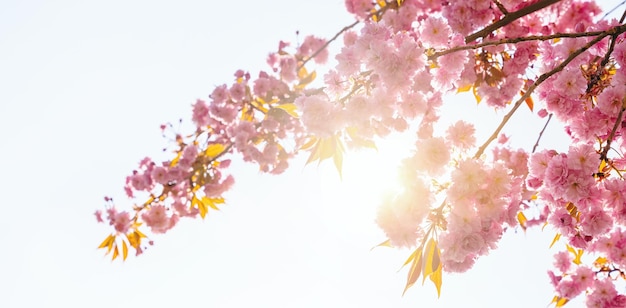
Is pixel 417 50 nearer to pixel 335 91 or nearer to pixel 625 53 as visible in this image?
pixel 335 91

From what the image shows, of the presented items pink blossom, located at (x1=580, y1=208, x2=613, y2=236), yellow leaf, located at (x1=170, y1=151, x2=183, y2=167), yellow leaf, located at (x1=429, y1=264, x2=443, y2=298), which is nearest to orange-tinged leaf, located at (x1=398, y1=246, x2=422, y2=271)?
yellow leaf, located at (x1=429, y1=264, x2=443, y2=298)

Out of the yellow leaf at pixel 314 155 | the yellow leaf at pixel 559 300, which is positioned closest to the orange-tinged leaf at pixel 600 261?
the yellow leaf at pixel 559 300

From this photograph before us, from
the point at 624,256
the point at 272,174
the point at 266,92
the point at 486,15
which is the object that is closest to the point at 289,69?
the point at 266,92

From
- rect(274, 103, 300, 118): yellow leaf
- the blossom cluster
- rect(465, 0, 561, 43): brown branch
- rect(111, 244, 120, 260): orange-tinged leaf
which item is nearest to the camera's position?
the blossom cluster

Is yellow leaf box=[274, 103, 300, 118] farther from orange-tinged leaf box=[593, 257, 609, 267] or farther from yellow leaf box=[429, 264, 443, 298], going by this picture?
orange-tinged leaf box=[593, 257, 609, 267]

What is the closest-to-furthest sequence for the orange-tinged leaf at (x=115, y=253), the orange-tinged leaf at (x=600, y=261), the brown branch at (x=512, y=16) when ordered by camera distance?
the brown branch at (x=512, y=16), the orange-tinged leaf at (x=600, y=261), the orange-tinged leaf at (x=115, y=253)

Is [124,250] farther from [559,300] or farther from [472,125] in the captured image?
[559,300]

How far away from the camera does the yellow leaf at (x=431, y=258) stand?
5.90 ft

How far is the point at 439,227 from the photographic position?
68.8 inches

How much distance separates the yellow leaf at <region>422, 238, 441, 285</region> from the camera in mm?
1798

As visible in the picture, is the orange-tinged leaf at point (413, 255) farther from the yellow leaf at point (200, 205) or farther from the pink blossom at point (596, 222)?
the yellow leaf at point (200, 205)

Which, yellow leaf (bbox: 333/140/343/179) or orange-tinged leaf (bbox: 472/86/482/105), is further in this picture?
orange-tinged leaf (bbox: 472/86/482/105)

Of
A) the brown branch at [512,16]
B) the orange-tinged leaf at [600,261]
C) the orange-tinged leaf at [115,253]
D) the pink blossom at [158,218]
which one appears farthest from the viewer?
the pink blossom at [158,218]

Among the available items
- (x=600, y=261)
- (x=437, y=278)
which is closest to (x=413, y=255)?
(x=437, y=278)
